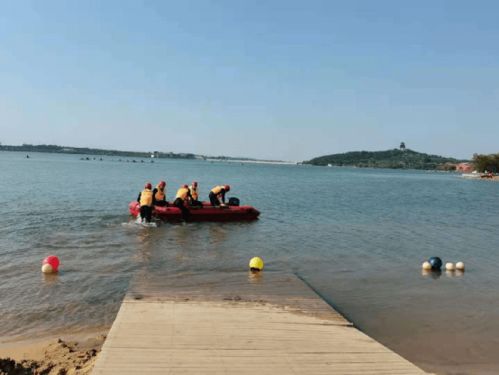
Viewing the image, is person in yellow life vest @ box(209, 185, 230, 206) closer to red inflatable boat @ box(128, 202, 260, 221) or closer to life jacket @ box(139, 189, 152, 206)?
red inflatable boat @ box(128, 202, 260, 221)

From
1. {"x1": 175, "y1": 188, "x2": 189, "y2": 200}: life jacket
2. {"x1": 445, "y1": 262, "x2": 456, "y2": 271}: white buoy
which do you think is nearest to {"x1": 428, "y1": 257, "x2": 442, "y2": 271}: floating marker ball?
{"x1": 445, "y1": 262, "x2": 456, "y2": 271}: white buoy

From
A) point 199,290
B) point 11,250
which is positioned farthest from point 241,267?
point 11,250

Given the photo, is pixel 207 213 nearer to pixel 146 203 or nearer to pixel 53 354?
pixel 146 203

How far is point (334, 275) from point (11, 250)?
28.4ft

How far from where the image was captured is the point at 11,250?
12.8 metres

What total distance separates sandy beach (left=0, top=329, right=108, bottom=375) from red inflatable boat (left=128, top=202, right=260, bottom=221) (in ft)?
38.2

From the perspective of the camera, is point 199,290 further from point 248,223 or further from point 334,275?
point 248,223

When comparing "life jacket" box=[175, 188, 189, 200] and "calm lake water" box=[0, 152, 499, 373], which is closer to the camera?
"calm lake water" box=[0, 152, 499, 373]

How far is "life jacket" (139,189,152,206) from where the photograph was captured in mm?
17503

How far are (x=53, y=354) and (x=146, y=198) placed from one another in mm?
11729

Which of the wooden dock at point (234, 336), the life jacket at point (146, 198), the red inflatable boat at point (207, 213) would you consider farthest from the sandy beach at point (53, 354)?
the red inflatable boat at point (207, 213)

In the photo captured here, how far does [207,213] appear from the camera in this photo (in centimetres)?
1961

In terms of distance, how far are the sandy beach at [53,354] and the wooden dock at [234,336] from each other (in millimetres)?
415

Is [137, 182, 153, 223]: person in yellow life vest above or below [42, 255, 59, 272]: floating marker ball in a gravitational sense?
above
